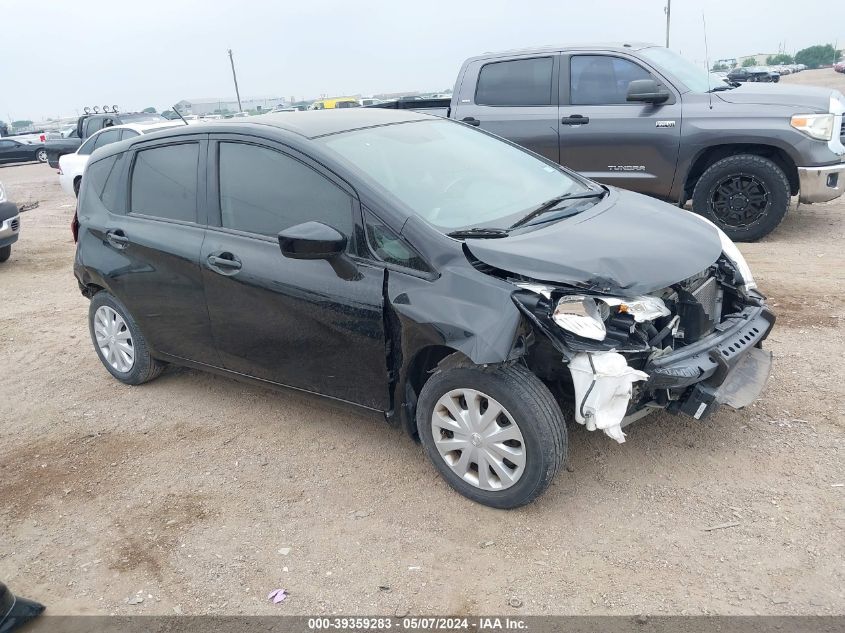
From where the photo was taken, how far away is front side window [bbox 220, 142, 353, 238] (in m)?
3.54

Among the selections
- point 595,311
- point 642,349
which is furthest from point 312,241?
point 642,349

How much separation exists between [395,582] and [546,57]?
646 cm

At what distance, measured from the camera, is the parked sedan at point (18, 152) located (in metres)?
25.8

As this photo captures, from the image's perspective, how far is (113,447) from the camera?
4.23 meters

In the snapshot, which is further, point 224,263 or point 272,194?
point 224,263

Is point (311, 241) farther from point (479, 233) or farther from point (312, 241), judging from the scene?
point (479, 233)

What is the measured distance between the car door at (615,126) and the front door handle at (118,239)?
4911 millimetres

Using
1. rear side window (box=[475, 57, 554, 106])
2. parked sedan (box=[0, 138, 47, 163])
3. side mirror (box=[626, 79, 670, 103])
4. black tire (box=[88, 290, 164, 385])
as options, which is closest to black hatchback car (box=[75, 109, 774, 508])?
black tire (box=[88, 290, 164, 385])

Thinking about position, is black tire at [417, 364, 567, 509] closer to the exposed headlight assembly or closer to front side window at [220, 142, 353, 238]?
front side window at [220, 142, 353, 238]

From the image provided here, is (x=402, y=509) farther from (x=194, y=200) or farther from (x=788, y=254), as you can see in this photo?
(x=788, y=254)

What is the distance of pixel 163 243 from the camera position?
4219 millimetres

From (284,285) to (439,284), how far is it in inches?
35.9

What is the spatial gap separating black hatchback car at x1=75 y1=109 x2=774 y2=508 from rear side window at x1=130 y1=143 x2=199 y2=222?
14mm

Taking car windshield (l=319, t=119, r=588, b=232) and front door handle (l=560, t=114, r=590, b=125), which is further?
front door handle (l=560, t=114, r=590, b=125)
